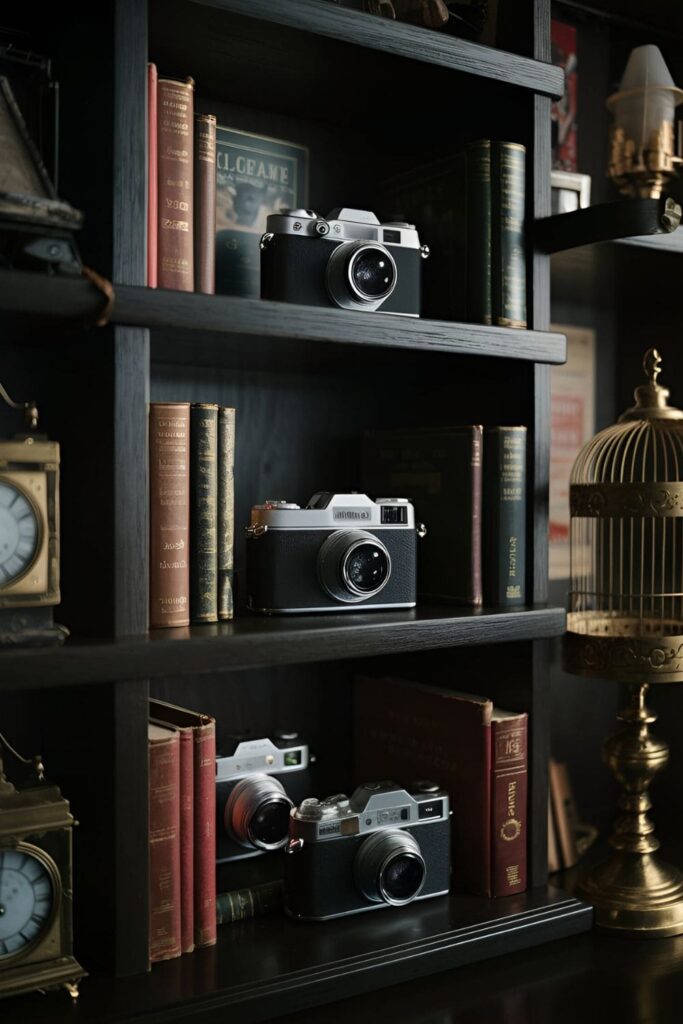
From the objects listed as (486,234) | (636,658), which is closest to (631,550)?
(636,658)

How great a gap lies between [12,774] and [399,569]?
0.53 meters

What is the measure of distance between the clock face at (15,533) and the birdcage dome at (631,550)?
2.34ft

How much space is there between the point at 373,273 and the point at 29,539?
51 cm

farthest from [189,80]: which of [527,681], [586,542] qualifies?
[586,542]

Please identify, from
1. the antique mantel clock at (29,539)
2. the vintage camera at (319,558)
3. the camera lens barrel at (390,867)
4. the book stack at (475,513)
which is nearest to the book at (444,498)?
the book stack at (475,513)

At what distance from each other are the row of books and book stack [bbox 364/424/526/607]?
29 centimetres

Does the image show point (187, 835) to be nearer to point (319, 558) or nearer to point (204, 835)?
point (204, 835)

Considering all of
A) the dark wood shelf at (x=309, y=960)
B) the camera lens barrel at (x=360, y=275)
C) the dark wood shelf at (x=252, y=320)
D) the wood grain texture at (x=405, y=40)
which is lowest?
the dark wood shelf at (x=309, y=960)

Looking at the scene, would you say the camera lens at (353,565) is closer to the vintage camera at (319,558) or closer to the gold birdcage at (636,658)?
the vintage camera at (319,558)

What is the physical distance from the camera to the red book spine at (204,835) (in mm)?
1268

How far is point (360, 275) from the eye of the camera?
1328 mm

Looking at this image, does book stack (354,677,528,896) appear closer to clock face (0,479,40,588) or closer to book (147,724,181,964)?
book (147,724,181,964)

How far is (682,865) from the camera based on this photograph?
5.39 ft

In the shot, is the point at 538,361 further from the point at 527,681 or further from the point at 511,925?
the point at 511,925
